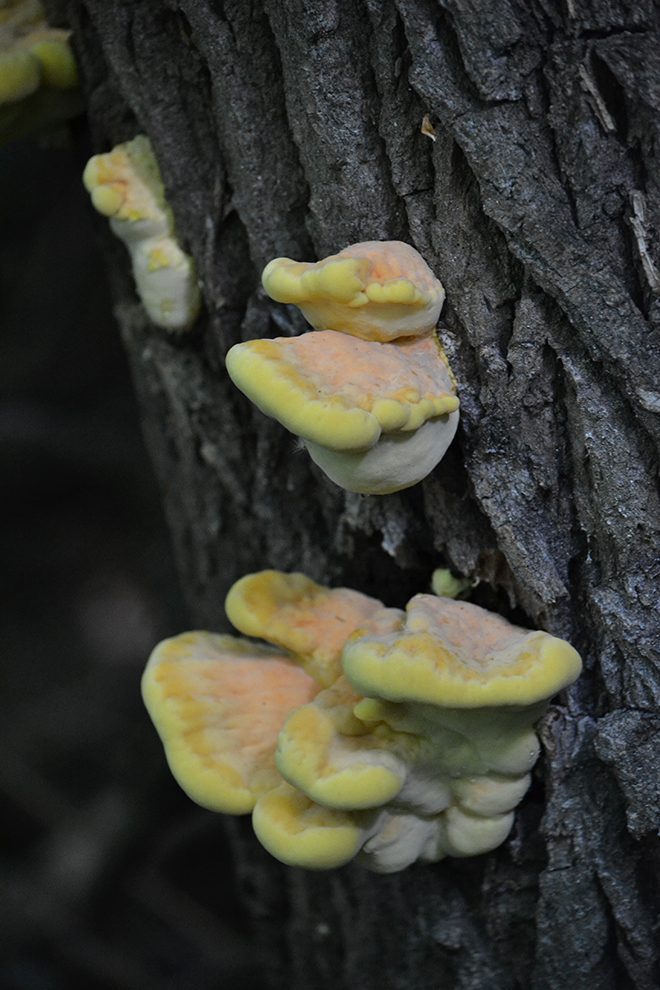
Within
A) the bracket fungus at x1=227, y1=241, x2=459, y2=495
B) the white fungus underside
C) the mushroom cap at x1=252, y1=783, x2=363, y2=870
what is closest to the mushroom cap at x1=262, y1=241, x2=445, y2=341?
the bracket fungus at x1=227, y1=241, x2=459, y2=495

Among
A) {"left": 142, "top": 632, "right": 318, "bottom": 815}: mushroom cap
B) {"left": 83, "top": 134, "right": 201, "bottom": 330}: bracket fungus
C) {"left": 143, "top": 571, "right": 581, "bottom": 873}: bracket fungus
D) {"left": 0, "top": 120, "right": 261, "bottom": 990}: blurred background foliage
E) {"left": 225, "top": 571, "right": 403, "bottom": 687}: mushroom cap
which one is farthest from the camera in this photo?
{"left": 0, "top": 120, "right": 261, "bottom": 990}: blurred background foliage

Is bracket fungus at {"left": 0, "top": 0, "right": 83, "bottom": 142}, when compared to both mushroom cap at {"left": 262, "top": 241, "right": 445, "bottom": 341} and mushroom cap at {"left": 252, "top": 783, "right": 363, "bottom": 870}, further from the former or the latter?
mushroom cap at {"left": 252, "top": 783, "right": 363, "bottom": 870}

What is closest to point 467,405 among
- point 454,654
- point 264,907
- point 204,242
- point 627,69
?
point 454,654

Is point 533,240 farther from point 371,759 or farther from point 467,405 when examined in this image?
point 371,759

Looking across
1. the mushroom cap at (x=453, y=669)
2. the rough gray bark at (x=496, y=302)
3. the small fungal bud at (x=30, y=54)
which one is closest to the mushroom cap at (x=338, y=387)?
the rough gray bark at (x=496, y=302)

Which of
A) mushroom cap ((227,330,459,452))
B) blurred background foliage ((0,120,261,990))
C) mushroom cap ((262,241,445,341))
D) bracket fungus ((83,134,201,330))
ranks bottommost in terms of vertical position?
blurred background foliage ((0,120,261,990))
